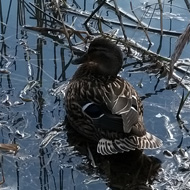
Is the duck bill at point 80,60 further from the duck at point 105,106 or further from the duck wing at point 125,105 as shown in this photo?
the duck wing at point 125,105

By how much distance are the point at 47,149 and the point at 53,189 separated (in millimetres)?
489

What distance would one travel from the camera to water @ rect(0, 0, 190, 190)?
465cm

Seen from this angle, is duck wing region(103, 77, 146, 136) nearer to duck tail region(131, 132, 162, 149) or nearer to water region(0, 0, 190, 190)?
duck tail region(131, 132, 162, 149)

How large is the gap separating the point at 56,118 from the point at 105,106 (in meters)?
0.55

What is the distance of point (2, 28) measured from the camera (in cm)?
654

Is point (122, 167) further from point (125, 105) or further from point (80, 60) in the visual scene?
point (80, 60)

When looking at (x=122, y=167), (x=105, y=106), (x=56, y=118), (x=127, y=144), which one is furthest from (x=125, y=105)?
(x=56, y=118)

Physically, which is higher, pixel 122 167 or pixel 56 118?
pixel 56 118

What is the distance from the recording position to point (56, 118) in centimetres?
537

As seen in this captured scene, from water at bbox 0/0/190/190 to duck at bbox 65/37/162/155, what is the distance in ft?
0.40

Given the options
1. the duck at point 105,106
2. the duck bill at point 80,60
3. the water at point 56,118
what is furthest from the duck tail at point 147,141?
the duck bill at point 80,60

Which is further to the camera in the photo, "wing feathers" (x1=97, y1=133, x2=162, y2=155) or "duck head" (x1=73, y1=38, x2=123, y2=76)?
"duck head" (x1=73, y1=38, x2=123, y2=76)

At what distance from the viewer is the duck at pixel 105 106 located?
4879mm

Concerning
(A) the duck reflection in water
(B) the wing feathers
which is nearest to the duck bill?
(A) the duck reflection in water
